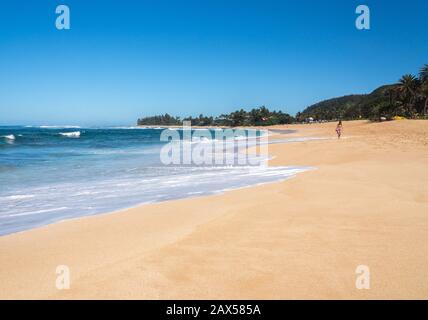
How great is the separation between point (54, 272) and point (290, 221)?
3.08 m

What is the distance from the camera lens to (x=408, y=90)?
68.1m

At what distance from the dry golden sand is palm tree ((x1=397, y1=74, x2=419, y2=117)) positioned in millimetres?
72401

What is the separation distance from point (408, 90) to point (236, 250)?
253 ft

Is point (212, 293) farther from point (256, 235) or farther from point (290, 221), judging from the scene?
point (290, 221)

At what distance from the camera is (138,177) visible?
35.6 ft

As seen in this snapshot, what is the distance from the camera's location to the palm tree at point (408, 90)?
67.7m

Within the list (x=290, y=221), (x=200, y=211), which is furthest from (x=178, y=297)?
(x=200, y=211)

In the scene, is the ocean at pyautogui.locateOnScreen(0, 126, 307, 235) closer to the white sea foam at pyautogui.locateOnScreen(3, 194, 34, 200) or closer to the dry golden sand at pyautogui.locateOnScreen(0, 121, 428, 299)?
the white sea foam at pyautogui.locateOnScreen(3, 194, 34, 200)

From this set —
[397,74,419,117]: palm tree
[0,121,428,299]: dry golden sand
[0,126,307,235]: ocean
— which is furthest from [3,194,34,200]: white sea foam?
[397,74,419,117]: palm tree

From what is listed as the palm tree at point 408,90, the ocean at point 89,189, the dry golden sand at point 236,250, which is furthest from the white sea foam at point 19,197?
the palm tree at point 408,90

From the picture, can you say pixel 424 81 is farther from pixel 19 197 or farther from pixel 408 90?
pixel 19 197

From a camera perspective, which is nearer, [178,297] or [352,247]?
[178,297]

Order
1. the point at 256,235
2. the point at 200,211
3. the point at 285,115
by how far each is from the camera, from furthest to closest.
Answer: the point at 285,115, the point at 200,211, the point at 256,235

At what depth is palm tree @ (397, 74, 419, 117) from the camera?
67688 millimetres
